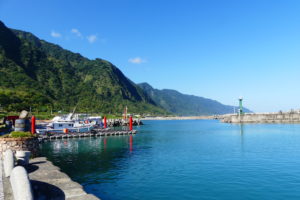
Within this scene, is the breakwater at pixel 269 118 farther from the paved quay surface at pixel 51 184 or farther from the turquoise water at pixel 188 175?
the paved quay surface at pixel 51 184

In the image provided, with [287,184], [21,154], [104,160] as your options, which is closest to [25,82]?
[104,160]

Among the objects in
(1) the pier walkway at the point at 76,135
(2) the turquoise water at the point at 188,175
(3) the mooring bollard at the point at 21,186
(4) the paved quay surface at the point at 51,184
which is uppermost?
(3) the mooring bollard at the point at 21,186

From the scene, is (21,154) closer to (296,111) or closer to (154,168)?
(154,168)

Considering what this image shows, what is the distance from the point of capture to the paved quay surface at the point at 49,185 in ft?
29.7

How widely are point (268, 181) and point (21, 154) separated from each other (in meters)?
24.5

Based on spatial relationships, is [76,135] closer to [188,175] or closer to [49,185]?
[188,175]

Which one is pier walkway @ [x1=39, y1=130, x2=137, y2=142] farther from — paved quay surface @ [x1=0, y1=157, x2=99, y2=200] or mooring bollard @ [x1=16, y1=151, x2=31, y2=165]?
mooring bollard @ [x1=16, y1=151, x2=31, y2=165]

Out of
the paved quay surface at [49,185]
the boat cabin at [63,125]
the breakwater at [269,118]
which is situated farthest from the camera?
the breakwater at [269,118]

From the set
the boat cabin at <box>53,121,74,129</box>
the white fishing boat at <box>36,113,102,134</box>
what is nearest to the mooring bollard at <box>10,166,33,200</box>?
the white fishing boat at <box>36,113,102,134</box>

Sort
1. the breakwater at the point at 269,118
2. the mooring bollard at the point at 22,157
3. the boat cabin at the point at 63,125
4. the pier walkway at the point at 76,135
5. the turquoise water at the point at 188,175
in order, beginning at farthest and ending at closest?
1. the breakwater at the point at 269,118
2. the boat cabin at the point at 63,125
3. the pier walkway at the point at 76,135
4. the turquoise water at the point at 188,175
5. the mooring bollard at the point at 22,157

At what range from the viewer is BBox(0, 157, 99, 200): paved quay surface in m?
9.04

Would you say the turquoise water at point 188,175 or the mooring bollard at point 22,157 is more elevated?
the mooring bollard at point 22,157

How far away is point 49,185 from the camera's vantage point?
9.33m

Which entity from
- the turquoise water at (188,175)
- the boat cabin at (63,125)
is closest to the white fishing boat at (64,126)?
the boat cabin at (63,125)
